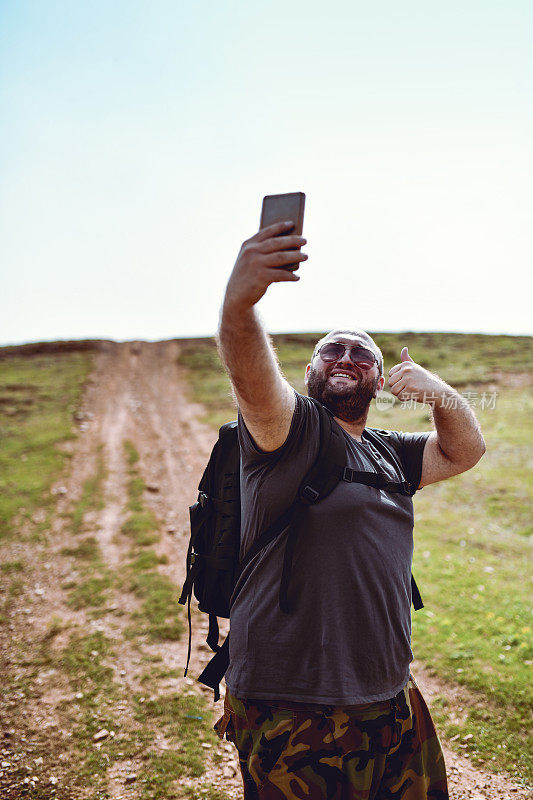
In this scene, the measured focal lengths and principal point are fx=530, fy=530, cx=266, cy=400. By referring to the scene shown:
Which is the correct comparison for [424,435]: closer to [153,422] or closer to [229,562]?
[229,562]

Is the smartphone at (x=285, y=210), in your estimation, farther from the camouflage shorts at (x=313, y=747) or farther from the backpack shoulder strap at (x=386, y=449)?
the camouflage shorts at (x=313, y=747)

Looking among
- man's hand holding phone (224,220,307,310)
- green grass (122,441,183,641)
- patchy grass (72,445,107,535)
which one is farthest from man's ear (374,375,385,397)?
patchy grass (72,445,107,535)

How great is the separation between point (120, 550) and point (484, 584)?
18.6 feet

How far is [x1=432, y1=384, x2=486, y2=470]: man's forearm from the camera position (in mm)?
2471

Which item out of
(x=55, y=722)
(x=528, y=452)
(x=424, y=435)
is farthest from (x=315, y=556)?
(x=528, y=452)

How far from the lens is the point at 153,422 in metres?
18.5

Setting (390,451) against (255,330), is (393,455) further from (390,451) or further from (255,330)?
(255,330)

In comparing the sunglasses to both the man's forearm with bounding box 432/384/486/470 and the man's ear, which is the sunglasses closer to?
the man's ear

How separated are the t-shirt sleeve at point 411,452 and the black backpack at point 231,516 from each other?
15 centimetres

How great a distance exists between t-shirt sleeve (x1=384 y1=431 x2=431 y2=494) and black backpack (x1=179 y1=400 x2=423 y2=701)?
152mm

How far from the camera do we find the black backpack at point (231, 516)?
2012mm

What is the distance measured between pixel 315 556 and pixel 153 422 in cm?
1695

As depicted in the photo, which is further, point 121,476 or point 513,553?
point 121,476

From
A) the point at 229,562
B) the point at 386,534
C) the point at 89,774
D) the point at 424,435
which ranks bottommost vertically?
the point at 89,774
